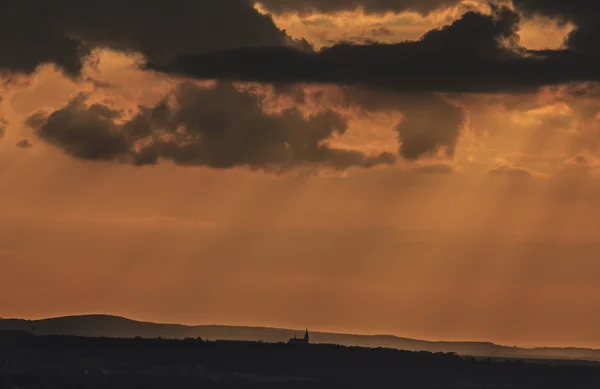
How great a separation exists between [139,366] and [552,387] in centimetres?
3341

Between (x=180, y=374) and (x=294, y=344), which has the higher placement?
(x=294, y=344)

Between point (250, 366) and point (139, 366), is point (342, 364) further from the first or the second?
point (139, 366)

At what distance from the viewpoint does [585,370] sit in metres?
167

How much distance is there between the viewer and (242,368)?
147m

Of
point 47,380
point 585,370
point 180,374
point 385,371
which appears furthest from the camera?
point 585,370

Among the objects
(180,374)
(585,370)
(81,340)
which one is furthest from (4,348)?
(585,370)

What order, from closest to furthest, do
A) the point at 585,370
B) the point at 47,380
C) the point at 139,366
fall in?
the point at 47,380, the point at 139,366, the point at 585,370

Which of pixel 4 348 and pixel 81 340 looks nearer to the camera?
pixel 4 348

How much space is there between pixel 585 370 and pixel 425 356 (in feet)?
53.1

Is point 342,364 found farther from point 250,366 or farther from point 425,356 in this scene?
point 425,356

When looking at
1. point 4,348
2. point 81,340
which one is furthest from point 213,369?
point 81,340

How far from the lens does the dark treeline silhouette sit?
120 metres

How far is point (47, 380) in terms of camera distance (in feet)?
375

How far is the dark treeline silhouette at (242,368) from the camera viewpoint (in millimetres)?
120300
